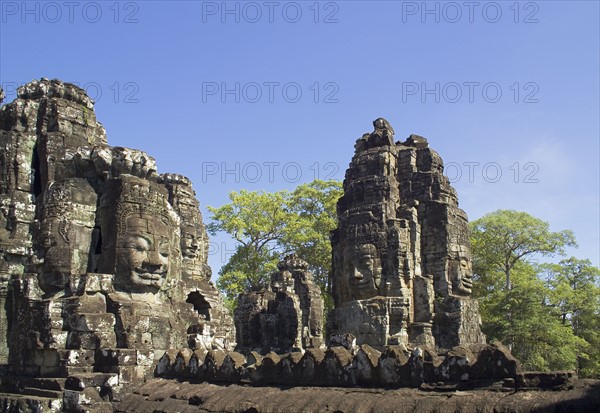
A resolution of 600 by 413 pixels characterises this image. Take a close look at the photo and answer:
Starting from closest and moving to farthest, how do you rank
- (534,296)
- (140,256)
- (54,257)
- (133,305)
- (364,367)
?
(364,367) < (133,305) < (140,256) < (54,257) < (534,296)

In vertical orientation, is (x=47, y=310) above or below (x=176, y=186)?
below

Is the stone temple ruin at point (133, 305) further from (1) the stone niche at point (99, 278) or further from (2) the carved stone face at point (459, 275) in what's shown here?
(2) the carved stone face at point (459, 275)

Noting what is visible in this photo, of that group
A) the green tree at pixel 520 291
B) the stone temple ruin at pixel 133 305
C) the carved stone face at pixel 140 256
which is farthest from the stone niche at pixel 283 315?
the carved stone face at pixel 140 256

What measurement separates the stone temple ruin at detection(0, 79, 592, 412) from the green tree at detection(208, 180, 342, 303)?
16882 millimetres

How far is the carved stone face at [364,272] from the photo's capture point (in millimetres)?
17688

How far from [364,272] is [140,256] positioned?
9930mm

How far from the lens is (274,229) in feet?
124

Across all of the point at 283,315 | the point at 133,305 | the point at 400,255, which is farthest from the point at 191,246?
the point at 133,305

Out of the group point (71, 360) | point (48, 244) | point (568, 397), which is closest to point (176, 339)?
point (71, 360)

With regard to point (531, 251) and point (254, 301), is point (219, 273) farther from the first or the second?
point (531, 251)

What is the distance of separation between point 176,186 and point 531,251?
22473 mm

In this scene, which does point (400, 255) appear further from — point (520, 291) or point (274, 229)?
point (274, 229)

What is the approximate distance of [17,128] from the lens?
42.5 ft

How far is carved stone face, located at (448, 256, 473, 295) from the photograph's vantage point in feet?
62.4
